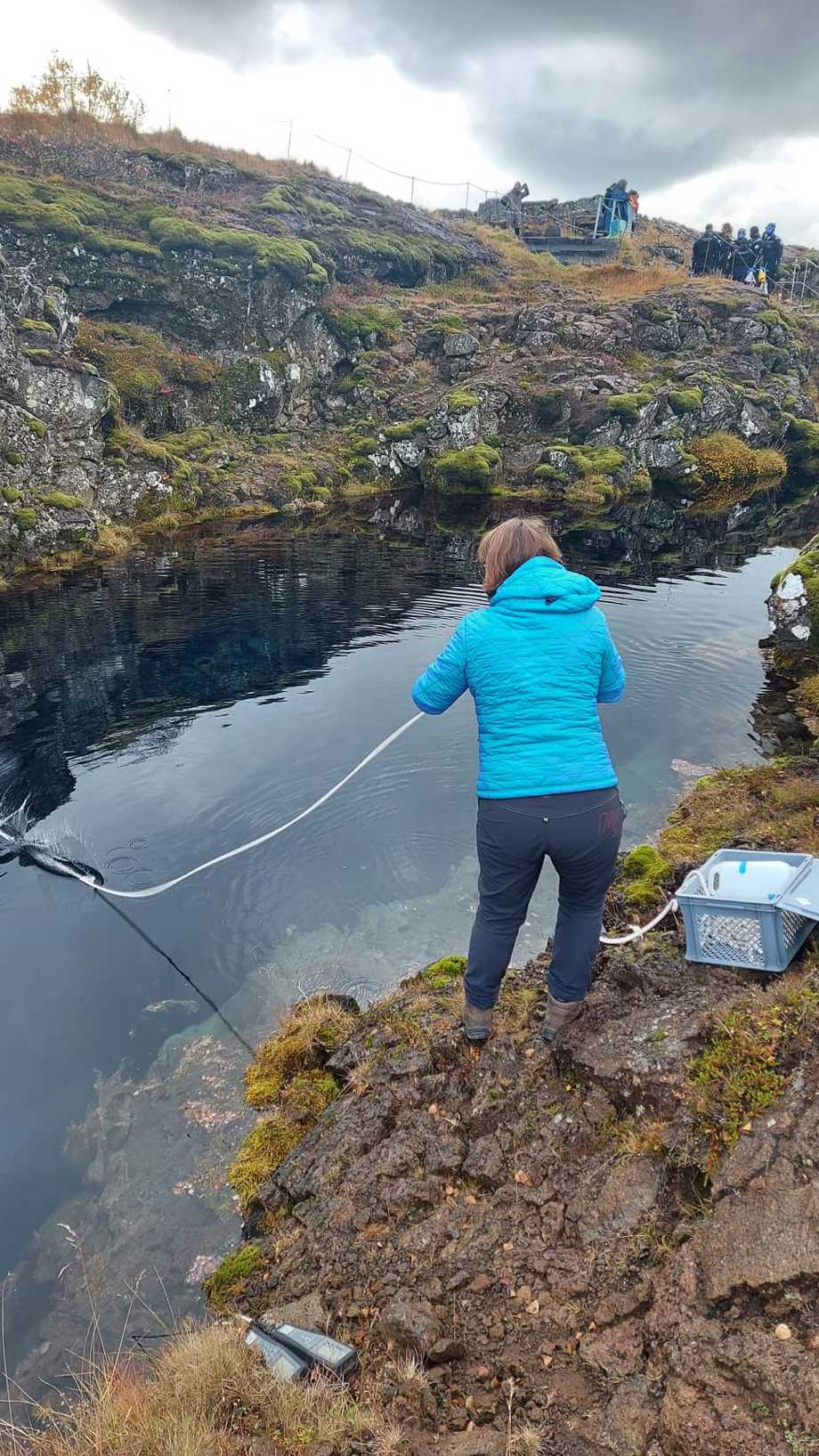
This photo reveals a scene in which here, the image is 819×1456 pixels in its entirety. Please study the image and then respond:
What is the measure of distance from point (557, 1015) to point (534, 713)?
2.07 m

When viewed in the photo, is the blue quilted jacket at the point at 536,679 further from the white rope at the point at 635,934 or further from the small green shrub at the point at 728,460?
the small green shrub at the point at 728,460

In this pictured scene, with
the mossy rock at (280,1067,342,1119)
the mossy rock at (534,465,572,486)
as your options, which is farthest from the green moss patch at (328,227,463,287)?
the mossy rock at (280,1067,342,1119)

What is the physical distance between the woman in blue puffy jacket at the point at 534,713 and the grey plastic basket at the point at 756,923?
1022mm

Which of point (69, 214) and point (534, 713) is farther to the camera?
point (69, 214)

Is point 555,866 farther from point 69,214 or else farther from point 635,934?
point 69,214

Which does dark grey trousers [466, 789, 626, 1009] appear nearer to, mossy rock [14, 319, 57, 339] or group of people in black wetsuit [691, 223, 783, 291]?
mossy rock [14, 319, 57, 339]

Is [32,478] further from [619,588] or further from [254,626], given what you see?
[619,588]

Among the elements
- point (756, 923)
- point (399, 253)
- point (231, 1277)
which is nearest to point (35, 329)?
point (231, 1277)

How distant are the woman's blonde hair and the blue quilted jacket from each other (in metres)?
0.07

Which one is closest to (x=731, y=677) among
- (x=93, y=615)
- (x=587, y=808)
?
(x=587, y=808)

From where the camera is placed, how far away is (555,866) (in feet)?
13.6

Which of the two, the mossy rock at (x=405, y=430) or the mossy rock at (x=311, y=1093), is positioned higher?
the mossy rock at (x=405, y=430)

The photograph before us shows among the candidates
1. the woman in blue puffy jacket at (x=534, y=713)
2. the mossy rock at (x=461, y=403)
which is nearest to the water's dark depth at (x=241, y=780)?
the woman in blue puffy jacket at (x=534, y=713)

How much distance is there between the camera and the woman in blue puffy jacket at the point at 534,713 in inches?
160
